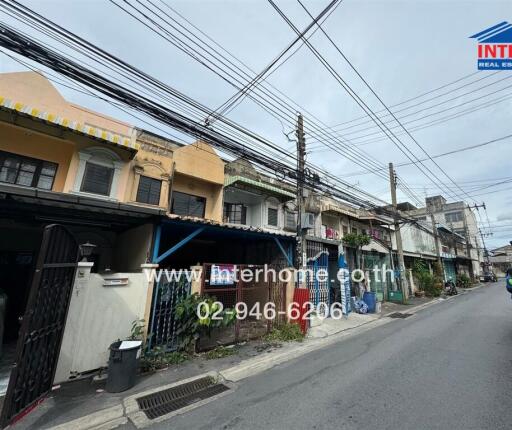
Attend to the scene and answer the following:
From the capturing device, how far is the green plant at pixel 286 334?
23.5ft

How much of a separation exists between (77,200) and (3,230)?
6451 mm

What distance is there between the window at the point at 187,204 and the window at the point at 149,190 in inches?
40.9

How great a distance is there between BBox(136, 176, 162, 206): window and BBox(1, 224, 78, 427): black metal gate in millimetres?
7089

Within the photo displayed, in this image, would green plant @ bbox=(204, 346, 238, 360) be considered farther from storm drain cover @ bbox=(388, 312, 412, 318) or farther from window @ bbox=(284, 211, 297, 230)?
window @ bbox=(284, 211, 297, 230)

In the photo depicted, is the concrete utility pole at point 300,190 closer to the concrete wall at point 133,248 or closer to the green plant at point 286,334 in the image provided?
the green plant at point 286,334

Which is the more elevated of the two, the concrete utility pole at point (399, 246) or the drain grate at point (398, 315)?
the concrete utility pole at point (399, 246)

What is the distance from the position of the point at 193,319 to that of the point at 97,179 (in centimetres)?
774

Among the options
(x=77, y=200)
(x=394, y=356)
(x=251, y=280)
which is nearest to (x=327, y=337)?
(x=394, y=356)

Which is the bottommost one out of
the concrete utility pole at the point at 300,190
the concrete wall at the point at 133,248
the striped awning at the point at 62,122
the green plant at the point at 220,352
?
the green plant at the point at 220,352

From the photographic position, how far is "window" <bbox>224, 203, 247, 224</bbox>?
586 inches

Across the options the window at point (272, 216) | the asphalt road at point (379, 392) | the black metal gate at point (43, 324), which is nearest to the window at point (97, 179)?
the black metal gate at point (43, 324)

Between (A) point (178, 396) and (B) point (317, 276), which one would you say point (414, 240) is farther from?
(A) point (178, 396)

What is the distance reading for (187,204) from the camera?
504 inches

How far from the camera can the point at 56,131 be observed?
30.0 feet
